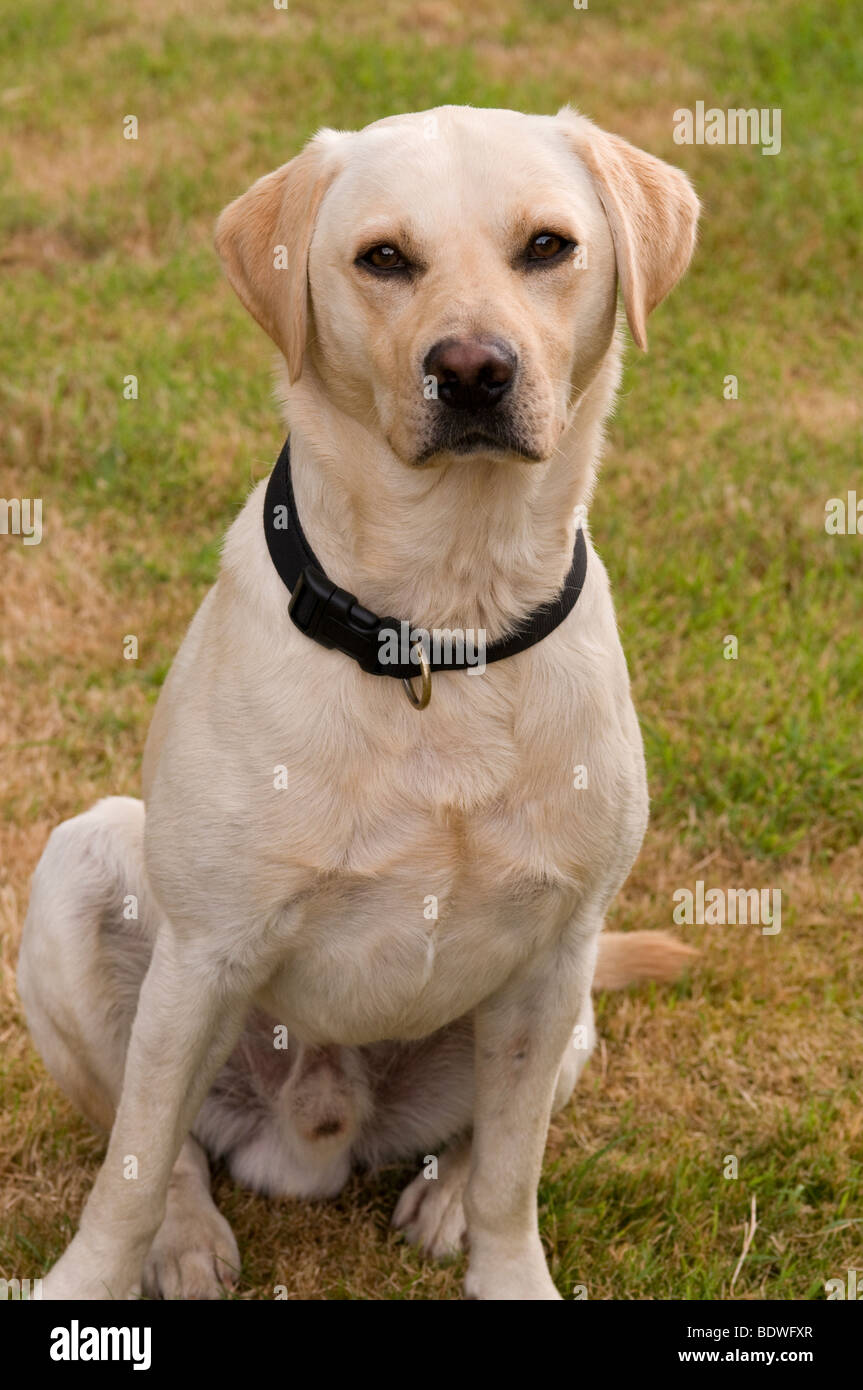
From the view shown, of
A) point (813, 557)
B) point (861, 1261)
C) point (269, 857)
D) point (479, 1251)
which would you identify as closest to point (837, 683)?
point (813, 557)

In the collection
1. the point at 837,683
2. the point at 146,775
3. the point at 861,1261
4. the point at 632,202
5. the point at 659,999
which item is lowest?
the point at 861,1261

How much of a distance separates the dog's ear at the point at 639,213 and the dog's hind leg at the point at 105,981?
1.28 m

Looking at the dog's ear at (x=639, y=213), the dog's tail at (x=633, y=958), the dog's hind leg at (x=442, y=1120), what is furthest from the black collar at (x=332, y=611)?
the dog's tail at (x=633, y=958)

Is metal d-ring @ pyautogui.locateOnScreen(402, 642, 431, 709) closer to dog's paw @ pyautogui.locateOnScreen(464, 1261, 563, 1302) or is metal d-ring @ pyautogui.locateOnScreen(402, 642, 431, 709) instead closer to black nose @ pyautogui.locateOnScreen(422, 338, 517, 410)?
black nose @ pyautogui.locateOnScreen(422, 338, 517, 410)

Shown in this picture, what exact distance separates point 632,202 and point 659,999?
70.3 inches

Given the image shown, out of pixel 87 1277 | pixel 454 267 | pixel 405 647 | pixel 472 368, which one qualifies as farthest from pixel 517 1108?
pixel 454 267

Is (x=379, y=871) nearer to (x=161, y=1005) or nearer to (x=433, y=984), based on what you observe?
(x=433, y=984)

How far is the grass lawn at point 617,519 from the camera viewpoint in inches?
120

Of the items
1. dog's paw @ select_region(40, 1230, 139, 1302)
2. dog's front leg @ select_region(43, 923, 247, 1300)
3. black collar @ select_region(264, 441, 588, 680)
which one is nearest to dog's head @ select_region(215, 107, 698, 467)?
black collar @ select_region(264, 441, 588, 680)

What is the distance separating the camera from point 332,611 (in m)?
2.34

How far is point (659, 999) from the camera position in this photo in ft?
11.5

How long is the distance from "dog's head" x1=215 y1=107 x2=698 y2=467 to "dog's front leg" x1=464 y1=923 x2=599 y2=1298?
2.86ft

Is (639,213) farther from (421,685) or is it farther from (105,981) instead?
(105,981)

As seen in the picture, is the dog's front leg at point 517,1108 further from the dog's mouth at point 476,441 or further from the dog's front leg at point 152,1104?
the dog's mouth at point 476,441
